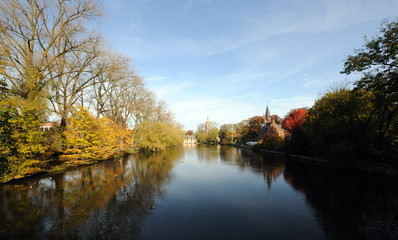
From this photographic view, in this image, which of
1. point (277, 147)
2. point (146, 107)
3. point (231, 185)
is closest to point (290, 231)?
point (231, 185)

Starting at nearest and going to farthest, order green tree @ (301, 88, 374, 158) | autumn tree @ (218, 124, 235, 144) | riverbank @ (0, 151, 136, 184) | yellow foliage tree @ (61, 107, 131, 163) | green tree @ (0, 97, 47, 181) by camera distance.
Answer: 1. green tree @ (0, 97, 47, 181)
2. riverbank @ (0, 151, 136, 184)
3. green tree @ (301, 88, 374, 158)
4. yellow foliage tree @ (61, 107, 131, 163)
5. autumn tree @ (218, 124, 235, 144)

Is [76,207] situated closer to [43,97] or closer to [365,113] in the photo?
[43,97]

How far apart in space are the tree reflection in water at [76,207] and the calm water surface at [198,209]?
1.7 inches

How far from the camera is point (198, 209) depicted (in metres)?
10.5

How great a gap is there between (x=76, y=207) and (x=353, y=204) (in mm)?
15657

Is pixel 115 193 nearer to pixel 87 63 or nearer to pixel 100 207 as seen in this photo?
pixel 100 207

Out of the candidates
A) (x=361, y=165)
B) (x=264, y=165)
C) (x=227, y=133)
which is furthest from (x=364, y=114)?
(x=227, y=133)

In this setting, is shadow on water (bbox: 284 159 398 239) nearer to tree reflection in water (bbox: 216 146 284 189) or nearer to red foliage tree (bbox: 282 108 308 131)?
tree reflection in water (bbox: 216 146 284 189)

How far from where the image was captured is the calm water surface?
25.6ft

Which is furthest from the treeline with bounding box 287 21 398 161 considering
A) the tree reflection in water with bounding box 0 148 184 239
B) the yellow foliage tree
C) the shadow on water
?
the yellow foliage tree

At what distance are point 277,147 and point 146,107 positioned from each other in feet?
97.6

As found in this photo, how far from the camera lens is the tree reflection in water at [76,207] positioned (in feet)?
25.8

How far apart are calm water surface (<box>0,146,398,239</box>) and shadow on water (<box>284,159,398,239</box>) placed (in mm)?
39

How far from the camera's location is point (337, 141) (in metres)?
22.8
